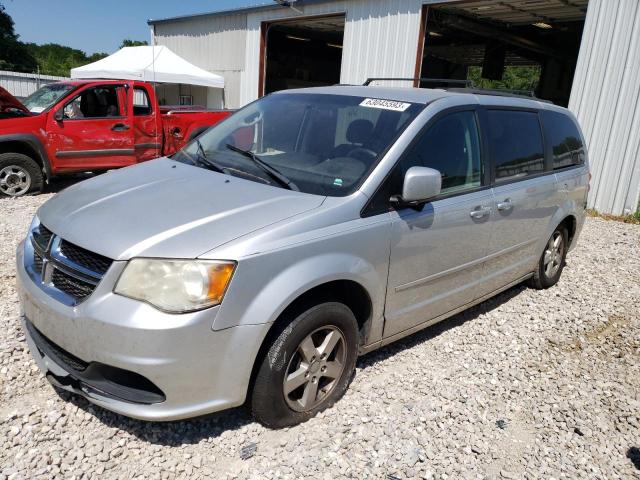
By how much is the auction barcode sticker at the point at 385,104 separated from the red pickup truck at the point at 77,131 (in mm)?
4236

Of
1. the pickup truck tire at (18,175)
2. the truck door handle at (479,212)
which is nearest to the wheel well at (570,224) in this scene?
the truck door handle at (479,212)

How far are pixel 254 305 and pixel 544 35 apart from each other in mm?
18031

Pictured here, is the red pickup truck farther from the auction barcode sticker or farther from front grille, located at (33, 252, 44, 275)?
front grille, located at (33, 252, 44, 275)

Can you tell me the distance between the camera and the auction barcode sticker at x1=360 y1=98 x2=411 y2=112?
3266 millimetres

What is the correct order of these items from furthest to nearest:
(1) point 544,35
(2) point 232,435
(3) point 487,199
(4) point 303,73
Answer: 1. (4) point 303,73
2. (1) point 544,35
3. (3) point 487,199
4. (2) point 232,435

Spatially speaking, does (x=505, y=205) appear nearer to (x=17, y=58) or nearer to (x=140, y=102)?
(x=140, y=102)

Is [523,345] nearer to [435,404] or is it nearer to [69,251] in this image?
[435,404]

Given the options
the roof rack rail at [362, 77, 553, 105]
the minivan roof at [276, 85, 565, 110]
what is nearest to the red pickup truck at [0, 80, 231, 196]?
the roof rack rail at [362, 77, 553, 105]

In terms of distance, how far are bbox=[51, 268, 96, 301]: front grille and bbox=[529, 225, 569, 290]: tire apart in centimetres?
410

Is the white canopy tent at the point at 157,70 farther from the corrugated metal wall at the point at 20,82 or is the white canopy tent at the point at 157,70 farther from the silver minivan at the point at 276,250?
the silver minivan at the point at 276,250

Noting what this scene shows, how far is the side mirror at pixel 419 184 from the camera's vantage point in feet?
9.29

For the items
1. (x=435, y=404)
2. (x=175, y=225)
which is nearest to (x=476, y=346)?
(x=435, y=404)

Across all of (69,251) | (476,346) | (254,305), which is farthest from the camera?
(476,346)

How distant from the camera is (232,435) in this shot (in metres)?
2.68
